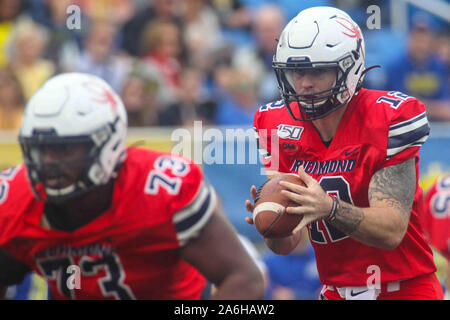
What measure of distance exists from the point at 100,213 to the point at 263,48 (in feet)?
14.9

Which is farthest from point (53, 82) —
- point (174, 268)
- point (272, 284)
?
point (272, 284)

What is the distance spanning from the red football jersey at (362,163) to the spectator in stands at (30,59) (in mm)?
4314

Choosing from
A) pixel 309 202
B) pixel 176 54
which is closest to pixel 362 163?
pixel 309 202

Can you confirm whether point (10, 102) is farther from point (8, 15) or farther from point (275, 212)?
point (275, 212)

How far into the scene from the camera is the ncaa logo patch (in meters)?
3.47

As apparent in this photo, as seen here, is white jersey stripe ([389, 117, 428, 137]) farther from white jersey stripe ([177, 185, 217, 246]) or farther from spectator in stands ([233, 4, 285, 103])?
spectator in stands ([233, 4, 285, 103])

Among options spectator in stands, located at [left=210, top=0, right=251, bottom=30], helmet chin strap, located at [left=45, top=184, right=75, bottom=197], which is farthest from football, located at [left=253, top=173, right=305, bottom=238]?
spectator in stands, located at [left=210, top=0, right=251, bottom=30]

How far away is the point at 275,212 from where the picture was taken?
10.2 feet

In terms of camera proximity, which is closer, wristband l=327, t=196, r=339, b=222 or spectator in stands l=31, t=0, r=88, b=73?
wristband l=327, t=196, r=339, b=222

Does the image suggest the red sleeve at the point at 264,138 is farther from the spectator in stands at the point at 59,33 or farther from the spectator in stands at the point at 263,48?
the spectator in stands at the point at 59,33

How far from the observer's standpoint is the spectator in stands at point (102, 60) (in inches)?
281

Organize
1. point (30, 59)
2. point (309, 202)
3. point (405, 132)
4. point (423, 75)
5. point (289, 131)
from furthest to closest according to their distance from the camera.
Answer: point (423, 75)
point (30, 59)
point (289, 131)
point (405, 132)
point (309, 202)

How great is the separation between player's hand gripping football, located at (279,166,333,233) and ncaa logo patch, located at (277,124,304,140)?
56 centimetres
